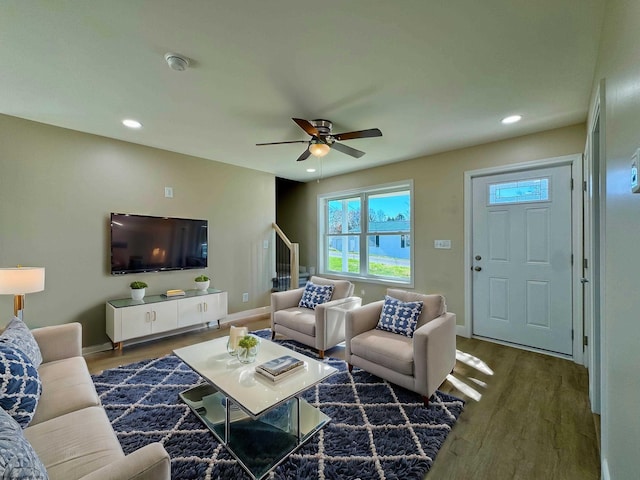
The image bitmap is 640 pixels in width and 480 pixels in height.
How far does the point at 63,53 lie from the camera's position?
189 cm

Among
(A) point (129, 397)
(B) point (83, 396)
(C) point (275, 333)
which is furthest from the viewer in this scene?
(C) point (275, 333)

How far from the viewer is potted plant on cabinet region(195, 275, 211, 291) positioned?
13.2 ft

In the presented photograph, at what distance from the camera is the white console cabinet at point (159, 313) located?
127 inches

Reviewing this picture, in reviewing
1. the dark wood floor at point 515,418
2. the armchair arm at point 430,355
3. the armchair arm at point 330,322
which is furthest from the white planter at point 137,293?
the armchair arm at point 430,355

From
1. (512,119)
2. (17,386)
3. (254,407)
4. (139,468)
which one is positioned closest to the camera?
(139,468)

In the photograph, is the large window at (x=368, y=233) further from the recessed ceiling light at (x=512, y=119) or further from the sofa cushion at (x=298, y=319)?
the sofa cushion at (x=298, y=319)

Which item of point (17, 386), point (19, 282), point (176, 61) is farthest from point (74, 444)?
point (176, 61)

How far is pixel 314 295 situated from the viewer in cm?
360

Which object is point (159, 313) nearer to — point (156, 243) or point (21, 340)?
point (156, 243)

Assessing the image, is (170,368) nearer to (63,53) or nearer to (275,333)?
(275,333)

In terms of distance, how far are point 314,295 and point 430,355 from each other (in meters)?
1.71

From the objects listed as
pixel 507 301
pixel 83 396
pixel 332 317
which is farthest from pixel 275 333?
pixel 507 301

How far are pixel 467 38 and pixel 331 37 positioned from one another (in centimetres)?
84

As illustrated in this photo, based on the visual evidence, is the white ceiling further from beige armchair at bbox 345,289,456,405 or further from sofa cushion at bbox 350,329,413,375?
sofa cushion at bbox 350,329,413,375
